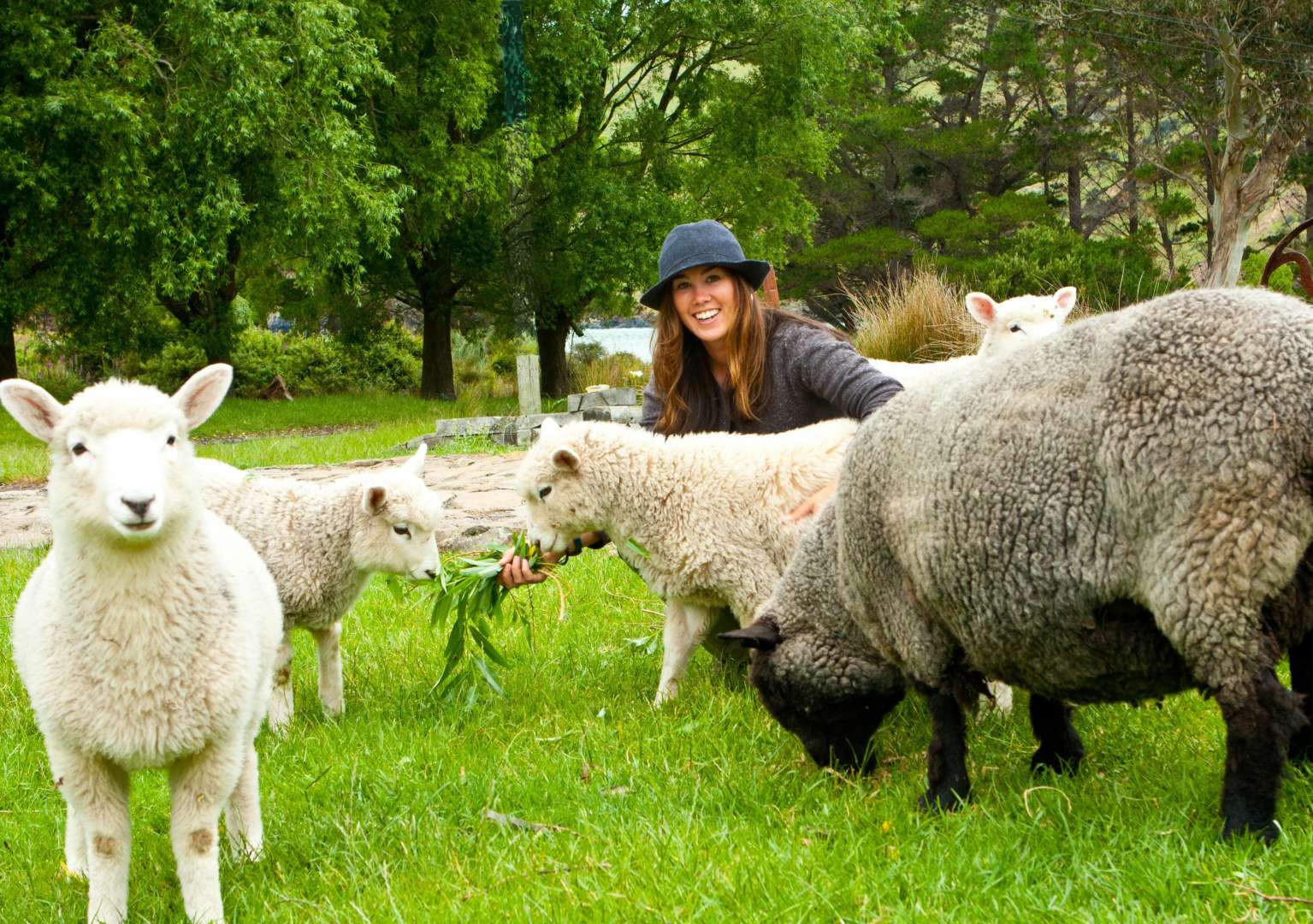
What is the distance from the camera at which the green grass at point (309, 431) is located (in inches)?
571

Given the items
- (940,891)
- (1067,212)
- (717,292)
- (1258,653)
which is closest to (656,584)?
(717,292)

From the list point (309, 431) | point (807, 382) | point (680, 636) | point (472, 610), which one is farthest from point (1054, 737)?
point (309, 431)

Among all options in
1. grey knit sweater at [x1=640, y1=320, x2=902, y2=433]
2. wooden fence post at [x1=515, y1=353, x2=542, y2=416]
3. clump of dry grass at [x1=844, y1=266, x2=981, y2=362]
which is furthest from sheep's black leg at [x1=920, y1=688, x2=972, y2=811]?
wooden fence post at [x1=515, y1=353, x2=542, y2=416]

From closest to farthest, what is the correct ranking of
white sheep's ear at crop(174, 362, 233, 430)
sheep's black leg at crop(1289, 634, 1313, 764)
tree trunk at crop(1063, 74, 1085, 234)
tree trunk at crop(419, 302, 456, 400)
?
sheep's black leg at crop(1289, 634, 1313, 764) < white sheep's ear at crop(174, 362, 233, 430) < tree trunk at crop(419, 302, 456, 400) < tree trunk at crop(1063, 74, 1085, 234)

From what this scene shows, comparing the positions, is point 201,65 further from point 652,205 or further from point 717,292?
point 717,292

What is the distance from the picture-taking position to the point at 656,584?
496 centimetres

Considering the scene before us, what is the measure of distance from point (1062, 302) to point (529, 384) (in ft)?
35.5

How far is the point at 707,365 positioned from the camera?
18.5ft

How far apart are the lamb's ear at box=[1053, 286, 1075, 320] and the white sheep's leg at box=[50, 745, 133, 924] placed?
6.60 m

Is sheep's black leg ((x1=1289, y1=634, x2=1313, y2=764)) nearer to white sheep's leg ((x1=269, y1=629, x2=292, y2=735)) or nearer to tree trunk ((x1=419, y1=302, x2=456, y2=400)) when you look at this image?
white sheep's leg ((x1=269, y1=629, x2=292, y2=735))

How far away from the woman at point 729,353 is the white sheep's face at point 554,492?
6.9 inches

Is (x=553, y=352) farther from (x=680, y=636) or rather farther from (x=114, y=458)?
(x=114, y=458)

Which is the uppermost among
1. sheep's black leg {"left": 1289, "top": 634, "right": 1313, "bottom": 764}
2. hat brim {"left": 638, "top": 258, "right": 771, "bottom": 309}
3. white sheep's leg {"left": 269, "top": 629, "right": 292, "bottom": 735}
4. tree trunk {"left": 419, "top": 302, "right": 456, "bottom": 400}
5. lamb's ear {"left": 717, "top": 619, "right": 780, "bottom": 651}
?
hat brim {"left": 638, "top": 258, "right": 771, "bottom": 309}

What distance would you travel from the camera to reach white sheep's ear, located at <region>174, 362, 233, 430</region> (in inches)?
128
